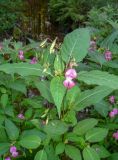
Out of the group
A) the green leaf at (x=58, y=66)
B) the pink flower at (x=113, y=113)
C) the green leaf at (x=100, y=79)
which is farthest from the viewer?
the pink flower at (x=113, y=113)

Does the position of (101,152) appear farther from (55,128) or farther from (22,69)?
(22,69)

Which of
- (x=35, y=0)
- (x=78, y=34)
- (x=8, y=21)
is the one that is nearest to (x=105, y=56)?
(x=78, y=34)

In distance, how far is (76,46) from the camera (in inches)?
52.1

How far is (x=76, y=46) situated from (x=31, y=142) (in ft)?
1.35

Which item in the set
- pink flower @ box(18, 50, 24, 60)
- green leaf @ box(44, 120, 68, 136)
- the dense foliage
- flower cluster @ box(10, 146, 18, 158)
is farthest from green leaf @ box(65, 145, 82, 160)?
pink flower @ box(18, 50, 24, 60)

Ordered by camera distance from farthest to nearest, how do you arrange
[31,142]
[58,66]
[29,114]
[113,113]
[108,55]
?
1. [108,55]
2. [113,113]
3. [29,114]
4. [31,142]
5. [58,66]

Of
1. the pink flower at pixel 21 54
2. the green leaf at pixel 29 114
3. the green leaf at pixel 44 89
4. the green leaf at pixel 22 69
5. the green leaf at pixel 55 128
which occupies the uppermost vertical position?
the green leaf at pixel 22 69

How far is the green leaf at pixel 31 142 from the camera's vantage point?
1.34 metres

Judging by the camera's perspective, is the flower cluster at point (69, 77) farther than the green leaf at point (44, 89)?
No

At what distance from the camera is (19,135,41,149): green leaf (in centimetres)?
134

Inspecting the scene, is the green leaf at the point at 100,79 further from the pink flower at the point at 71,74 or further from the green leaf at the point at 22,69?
the green leaf at the point at 22,69

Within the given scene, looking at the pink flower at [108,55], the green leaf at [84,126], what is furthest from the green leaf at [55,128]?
the pink flower at [108,55]

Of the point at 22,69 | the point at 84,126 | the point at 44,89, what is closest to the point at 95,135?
the point at 84,126

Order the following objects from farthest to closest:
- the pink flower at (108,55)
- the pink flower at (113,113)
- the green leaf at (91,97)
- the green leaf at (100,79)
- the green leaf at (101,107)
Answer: the pink flower at (108,55)
the pink flower at (113,113)
the green leaf at (101,107)
the green leaf at (91,97)
the green leaf at (100,79)
